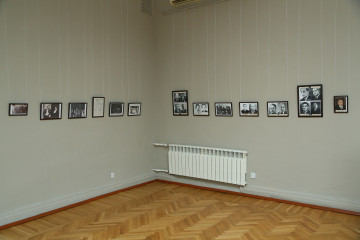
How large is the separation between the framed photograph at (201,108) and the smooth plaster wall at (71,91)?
1205mm

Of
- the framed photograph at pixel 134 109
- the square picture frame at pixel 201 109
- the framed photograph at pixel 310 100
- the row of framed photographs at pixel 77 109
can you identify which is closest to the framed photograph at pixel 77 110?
the row of framed photographs at pixel 77 109

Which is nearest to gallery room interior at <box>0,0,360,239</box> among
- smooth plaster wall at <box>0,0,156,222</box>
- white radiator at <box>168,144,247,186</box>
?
smooth plaster wall at <box>0,0,156,222</box>

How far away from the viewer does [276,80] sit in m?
5.78

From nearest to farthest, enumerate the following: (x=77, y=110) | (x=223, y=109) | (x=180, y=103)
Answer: (x=77, y=110) < (x=223, y=109) < (x=180, y=103)

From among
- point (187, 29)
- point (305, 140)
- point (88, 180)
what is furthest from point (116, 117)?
point (305, 140)

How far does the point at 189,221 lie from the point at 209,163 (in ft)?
5.96

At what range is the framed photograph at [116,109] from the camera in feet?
21.2

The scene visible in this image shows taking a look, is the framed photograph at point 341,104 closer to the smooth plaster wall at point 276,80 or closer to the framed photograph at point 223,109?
the smooth plaster wall at point 276,80

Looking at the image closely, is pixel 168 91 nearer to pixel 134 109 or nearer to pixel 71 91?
pixel 134 109

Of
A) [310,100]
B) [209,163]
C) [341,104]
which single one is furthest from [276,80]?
[209,163]

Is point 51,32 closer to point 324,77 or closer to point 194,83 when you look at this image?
point 194,83

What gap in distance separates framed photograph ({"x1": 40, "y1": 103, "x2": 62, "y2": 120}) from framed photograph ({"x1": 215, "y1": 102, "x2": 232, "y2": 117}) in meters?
3.16

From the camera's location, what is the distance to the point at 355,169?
5.10m

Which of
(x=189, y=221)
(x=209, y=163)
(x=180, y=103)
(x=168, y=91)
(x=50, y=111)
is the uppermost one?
(x=168, y=91)
